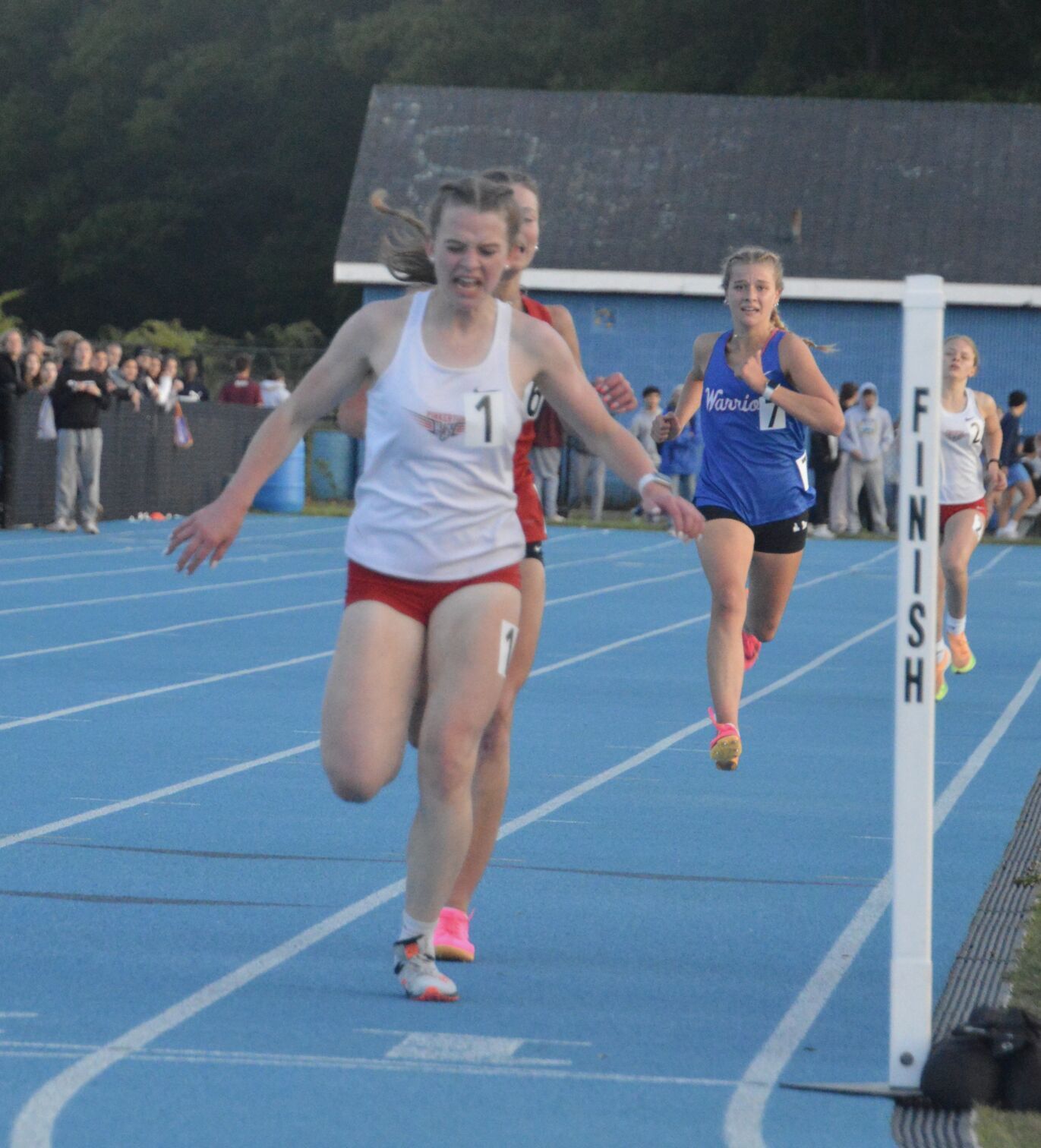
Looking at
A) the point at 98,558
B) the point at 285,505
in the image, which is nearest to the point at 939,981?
the point at 98,558

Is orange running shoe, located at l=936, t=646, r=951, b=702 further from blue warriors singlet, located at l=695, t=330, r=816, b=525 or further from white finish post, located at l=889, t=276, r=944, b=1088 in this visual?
white finish post, located at l=889, t=276, r=944, b=1088

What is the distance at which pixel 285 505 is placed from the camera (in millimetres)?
32406

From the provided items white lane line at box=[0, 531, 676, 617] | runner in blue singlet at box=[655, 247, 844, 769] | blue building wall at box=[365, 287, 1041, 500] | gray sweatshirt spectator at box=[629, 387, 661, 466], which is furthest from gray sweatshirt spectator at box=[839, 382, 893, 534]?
runner in blue singlet at box=[655, 247, 844, 769]

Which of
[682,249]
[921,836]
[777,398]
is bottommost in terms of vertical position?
[921,836]

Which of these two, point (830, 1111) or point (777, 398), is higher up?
point (777, 398)

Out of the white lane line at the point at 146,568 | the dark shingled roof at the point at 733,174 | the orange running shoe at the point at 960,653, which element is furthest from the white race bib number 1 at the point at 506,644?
the dark shingled roof at the point at 733,174

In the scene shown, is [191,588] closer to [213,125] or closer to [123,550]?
[123,550]

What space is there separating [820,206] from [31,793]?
3077 centimetres

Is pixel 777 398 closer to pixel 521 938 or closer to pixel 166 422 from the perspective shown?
pixel 521 938

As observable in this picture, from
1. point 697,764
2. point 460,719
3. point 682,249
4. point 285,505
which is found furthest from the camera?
point 682,249

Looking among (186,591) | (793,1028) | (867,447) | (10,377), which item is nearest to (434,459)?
(793,1028)

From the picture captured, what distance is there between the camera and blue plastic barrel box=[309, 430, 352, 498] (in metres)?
35.5

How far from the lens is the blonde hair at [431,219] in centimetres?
534

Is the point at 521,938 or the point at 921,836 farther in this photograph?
the point at 521,938
